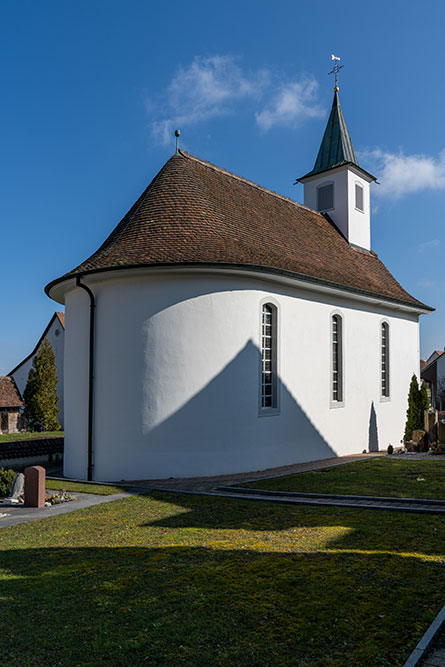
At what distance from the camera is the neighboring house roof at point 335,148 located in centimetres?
2509

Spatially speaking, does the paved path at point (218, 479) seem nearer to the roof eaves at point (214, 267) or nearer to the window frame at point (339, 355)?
the window frame at point (339, 355)

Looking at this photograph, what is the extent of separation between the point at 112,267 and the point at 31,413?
24803mm

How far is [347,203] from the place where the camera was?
24.2m

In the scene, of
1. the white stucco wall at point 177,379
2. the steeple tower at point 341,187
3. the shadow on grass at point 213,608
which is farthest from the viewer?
the steeple tower at point 341,187

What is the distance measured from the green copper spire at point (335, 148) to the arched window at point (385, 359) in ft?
25.5

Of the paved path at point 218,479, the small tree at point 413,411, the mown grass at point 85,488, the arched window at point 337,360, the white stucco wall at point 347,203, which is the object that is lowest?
the mown grass at point 85,488

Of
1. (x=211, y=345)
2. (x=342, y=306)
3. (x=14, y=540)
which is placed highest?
(x=342, y=306)

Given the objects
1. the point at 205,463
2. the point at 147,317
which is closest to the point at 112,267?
the point at 147,317

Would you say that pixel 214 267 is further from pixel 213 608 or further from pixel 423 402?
pixel 423 402

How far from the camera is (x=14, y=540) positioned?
27.3 feet

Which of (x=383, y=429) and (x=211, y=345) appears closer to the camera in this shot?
(x=211, y=345)

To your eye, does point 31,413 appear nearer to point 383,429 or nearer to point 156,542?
point 383,429

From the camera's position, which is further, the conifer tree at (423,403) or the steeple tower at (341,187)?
the steeple tower at (341,187)

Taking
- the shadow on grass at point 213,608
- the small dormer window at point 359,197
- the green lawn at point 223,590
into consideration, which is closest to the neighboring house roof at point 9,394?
the small dormer window at point 359,197
